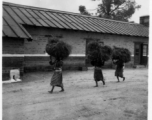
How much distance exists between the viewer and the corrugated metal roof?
32.3 ft

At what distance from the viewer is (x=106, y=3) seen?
23172 millimetres

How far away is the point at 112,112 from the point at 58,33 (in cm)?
912

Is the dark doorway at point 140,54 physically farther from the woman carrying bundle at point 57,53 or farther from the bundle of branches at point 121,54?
the woman carrying bundle at point 57,53

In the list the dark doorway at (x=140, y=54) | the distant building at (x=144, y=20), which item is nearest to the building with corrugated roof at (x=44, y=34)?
the dark doorway at (x=140, y=54)

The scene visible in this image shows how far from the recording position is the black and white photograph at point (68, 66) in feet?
15.4

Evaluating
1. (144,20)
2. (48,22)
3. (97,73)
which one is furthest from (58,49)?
(144,20)

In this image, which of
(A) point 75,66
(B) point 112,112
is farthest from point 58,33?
(B) point 112,112

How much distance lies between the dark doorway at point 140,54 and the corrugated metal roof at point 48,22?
1.14 m

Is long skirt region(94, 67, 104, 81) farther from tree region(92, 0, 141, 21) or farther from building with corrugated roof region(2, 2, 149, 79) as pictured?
tree region(92, 0, 141, 21)

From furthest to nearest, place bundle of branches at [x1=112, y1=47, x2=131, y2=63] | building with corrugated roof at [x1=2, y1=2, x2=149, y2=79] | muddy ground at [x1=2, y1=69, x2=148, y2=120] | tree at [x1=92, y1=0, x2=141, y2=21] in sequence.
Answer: tree at [x1=92, y1=0, x2=141, y2=21]
building with corrugated roof at [x1=2, y1=2, x2=149, y2=79]
bundle of branches at [x1=112, y1=47, x2=131, y2=63]
muddy ground at [x1=2, y1=69, x2=148, y2=120]

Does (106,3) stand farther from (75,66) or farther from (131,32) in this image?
(75,66)

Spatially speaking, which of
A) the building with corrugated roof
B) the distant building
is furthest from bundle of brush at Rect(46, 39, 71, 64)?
the distant building

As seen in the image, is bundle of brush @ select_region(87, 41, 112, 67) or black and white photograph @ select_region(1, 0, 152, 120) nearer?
black and white photograph @ select_region(1, 0, 152, 120)

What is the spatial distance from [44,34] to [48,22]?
37.2 inches
